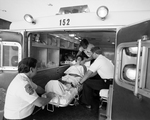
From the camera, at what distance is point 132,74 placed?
115cm

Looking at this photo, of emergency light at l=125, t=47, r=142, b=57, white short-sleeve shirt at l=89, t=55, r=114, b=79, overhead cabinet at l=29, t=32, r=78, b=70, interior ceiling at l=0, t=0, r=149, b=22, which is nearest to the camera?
emergency light at l=125, t=47, r=142, b=57

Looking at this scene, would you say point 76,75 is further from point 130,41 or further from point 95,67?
point 130,41

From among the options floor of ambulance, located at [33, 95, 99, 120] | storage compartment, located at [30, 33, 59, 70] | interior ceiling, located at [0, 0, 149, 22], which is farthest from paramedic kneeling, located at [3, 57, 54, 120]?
interior ceiling, located at [0, 0, 149, 22]

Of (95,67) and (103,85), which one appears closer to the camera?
(95,67)

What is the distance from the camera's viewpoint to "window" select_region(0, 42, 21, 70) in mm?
1959

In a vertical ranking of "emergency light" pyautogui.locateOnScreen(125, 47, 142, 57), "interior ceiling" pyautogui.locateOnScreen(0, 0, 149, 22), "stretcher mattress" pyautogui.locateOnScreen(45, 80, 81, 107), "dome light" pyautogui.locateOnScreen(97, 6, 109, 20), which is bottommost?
"stretcher mattress" pyautogui.locateOnScreen(45, 80, 81, 107)

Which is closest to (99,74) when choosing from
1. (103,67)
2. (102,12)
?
(103,67)

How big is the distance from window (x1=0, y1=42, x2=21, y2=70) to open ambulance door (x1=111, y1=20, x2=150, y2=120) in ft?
6.28

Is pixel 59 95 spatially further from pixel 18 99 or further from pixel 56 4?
pixel 56 4

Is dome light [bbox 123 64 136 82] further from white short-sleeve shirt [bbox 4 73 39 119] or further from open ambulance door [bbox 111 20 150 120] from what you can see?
white short-sleeve shirt [bbox 4 73 39 119]

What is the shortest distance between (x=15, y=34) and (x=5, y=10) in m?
3.11

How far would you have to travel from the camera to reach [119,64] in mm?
1313

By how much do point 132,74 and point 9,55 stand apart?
2.26m

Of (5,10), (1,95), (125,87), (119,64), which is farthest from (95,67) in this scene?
(5,10)
